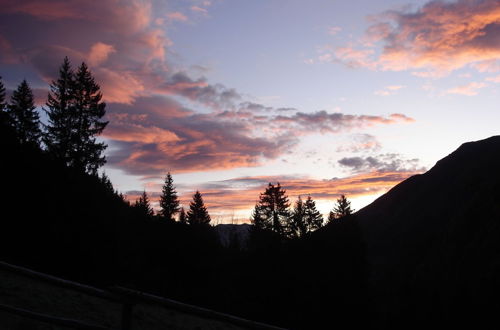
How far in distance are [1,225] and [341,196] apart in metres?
54.5

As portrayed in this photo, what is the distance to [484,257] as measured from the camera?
141 feet

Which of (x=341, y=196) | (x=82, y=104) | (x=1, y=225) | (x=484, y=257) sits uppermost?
(x=82, y=104)

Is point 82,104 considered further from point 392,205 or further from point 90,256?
point 392,205

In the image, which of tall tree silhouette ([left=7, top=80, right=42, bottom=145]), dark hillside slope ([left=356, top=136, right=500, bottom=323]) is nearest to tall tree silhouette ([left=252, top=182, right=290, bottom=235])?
dark hillside slope ([left=356, top=136, right=500, bottom=323])

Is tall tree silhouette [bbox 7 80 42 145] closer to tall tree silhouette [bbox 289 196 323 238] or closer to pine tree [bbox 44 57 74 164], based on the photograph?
pine tree [bbox 44 57 74 164]

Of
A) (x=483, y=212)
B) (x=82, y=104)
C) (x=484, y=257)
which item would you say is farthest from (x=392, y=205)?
(x=82, y=104)

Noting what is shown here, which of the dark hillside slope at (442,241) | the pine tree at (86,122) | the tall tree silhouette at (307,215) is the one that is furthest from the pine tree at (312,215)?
the pine tree at (86,122)

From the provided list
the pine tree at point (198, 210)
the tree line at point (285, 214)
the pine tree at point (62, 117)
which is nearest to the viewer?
the pine tree at point (62, 117)

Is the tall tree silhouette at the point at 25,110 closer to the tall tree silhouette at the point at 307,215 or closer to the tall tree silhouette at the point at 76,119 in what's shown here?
the tall tree silhouette at the point at 76,119

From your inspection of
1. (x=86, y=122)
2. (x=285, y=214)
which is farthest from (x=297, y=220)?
(x=86, y=122)

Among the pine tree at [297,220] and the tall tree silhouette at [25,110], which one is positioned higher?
the tall tree silhouette at [25,110]

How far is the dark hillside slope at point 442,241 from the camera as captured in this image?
38875 millimetres

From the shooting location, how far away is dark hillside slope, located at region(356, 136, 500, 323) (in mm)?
38875

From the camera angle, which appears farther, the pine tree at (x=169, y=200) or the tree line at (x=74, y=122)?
the pine tree at (x=169, y=200)
